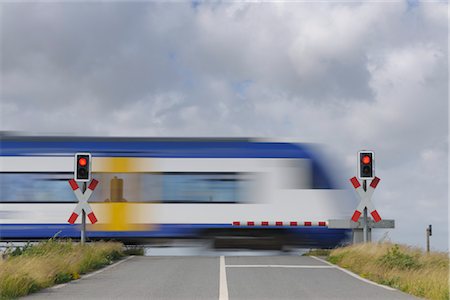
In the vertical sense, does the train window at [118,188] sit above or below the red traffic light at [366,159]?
below

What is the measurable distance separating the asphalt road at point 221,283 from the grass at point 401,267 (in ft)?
1.27

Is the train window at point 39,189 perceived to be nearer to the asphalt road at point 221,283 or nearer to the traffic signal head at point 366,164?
the asphalt road at point 221,283

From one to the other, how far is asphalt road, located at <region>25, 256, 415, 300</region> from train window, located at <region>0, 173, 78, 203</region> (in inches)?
308

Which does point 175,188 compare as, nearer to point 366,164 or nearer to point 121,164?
point 121,164

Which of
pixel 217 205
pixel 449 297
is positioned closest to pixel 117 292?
pixel 449 297

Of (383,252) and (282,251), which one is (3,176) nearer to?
(282,251)

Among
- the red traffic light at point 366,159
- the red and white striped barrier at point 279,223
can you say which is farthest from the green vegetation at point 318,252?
the red traffic light at point 366,159

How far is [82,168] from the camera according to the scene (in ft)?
73.0

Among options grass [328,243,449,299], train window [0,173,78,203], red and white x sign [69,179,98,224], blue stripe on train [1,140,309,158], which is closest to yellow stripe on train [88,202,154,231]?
train window [0,173,78,203]

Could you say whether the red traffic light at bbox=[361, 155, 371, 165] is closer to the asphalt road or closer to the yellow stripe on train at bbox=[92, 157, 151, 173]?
the asphalt road

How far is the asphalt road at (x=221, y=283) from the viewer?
12.8 meters

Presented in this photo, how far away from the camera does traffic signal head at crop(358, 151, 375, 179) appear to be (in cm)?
2131

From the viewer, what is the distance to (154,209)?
2727 centimetres

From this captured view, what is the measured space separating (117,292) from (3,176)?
15.8 m
